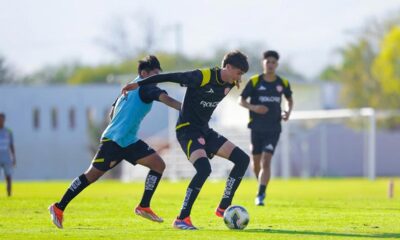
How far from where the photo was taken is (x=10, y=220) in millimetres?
16688

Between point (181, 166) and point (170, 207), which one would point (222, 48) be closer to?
point (181, 166)

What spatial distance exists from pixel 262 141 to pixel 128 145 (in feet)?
18.4

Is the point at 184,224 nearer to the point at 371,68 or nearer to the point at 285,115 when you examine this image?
the point at 285,115

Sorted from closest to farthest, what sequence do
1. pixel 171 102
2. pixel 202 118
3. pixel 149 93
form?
pixel 171 102
pixel 202 118
pixel 149 93

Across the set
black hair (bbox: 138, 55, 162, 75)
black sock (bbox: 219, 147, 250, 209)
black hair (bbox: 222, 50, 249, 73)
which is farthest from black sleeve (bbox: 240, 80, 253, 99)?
black hair (bbox: 222, 50, 249, 73)

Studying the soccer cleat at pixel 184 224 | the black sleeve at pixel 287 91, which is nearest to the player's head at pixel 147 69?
the soccer cleat at pixel 184 224

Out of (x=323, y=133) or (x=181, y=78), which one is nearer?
(x=181, y=78)

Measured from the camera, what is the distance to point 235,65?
14.9 m

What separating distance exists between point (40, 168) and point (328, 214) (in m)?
68.4

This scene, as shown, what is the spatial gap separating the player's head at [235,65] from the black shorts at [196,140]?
90cm

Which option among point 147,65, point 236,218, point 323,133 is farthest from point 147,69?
point 323,133

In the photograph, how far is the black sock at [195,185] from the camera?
14.8m

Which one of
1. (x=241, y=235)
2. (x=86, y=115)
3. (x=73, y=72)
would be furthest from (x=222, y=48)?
(x=241, y=235)

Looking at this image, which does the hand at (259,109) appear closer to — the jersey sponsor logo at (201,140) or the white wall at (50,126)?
the jersey sponsor logo at (201,140)
